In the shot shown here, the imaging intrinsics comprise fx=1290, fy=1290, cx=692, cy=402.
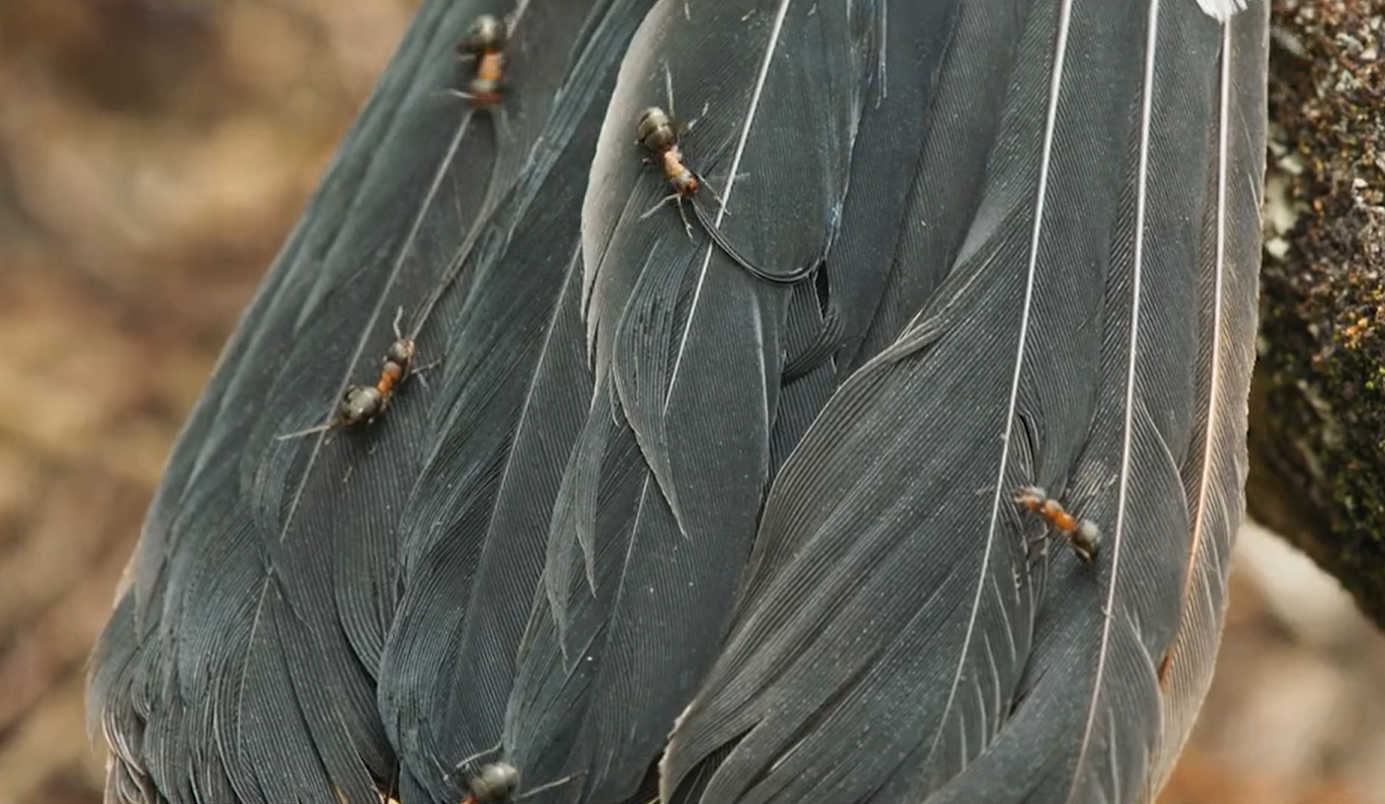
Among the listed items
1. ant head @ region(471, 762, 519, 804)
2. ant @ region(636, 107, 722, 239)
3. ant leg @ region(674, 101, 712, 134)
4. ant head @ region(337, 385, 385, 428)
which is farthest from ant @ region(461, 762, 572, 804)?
ant leg @ region(674, 101, 712, 134)

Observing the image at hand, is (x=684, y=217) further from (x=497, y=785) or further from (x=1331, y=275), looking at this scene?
(x=1331, y=275)

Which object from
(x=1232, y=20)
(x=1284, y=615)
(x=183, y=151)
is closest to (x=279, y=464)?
(x=1232, y=20)

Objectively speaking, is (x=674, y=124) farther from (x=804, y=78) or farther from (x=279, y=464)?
(x=279, y=464)

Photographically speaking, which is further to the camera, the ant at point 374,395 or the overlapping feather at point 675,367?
the ant at point 374,395

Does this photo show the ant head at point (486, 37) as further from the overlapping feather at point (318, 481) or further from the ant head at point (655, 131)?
the ant head at point (655, 131)

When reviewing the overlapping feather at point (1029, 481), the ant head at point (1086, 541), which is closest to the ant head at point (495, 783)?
the overlapping feather at point (1029, 481)

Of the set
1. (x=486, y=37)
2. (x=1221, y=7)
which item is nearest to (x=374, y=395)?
(x=486, y=37)

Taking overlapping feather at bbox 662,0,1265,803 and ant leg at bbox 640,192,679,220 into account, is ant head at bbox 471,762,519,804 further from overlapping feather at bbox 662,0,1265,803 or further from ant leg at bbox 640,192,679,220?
ant leg at bbox 640,192,679,220
